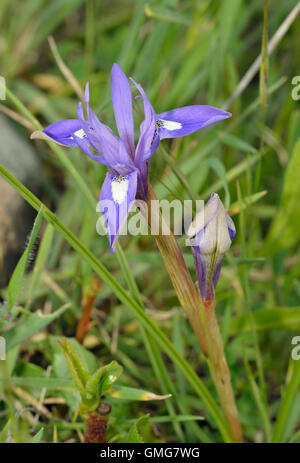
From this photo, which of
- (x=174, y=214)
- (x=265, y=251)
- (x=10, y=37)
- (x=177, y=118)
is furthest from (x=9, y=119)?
(x=177, y=118)

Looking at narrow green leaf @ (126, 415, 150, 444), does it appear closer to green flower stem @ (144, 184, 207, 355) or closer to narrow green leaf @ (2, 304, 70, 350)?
green flower stem @ (144, 184, 207, 355)

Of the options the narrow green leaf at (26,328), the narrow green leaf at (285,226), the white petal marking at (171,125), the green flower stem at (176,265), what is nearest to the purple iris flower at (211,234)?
the green flower stem at (176,265)

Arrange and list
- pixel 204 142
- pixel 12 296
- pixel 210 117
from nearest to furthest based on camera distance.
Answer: pixel 210 117, pixel 12 296, pixel 204 142

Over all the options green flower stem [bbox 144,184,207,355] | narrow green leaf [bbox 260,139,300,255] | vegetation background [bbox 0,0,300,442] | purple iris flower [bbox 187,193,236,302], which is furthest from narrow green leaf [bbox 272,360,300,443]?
narrow green leaf [bbox 260,139,300,255]

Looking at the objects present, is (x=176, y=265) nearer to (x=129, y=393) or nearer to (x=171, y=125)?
(x=171, y=125)

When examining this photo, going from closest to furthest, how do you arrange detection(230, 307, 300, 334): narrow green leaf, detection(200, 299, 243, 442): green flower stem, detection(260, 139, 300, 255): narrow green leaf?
detection(200, 299, 243, 442): green flower stem < detection(230, 307, 300, 334): narrow green leaf < detection(260, 139, 300, 255): narrow green leaf

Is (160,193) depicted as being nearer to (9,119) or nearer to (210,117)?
(210,117)

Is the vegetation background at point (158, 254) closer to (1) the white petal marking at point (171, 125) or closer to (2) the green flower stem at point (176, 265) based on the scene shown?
(2) the green flower stem at point (176, 265)

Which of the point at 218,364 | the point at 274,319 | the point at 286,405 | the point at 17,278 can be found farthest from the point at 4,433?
the point at 274,319
